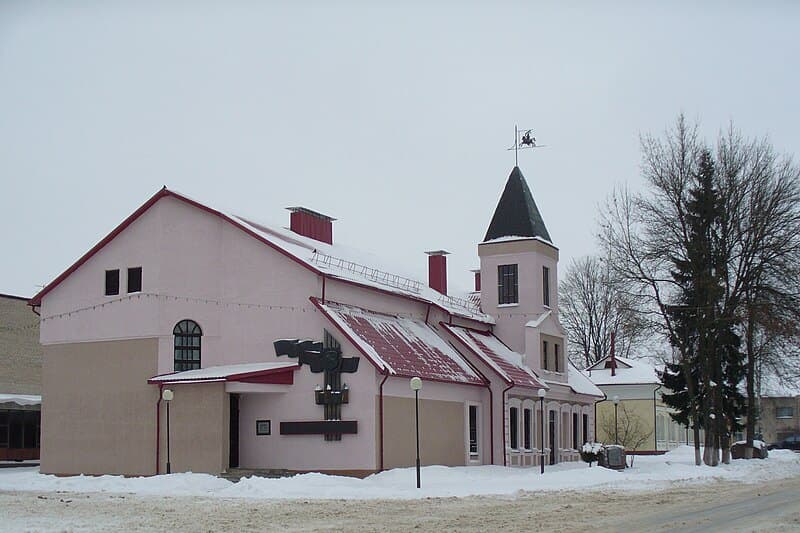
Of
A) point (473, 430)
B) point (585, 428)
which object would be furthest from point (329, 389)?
point (585, 428)

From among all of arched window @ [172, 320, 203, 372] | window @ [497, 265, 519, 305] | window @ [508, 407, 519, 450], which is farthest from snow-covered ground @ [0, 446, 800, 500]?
window @ [497, 265, 519, 305]

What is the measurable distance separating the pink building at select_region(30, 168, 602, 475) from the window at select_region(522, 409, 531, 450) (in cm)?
107

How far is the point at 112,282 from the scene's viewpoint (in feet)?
113

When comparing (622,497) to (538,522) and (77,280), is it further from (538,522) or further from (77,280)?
(77,280)

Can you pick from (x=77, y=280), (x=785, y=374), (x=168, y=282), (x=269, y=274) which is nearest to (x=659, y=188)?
(x=785, y=374)

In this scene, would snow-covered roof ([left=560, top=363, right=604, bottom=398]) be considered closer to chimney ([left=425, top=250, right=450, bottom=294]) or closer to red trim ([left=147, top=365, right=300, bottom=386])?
chimney ([left=425, top=250, right=450, bottom=294])

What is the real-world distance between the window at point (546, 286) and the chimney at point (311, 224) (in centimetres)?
943

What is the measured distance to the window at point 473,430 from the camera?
36.8 metres

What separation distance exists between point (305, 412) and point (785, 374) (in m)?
23.2

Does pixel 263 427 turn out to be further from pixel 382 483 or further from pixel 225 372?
pixel 382 483

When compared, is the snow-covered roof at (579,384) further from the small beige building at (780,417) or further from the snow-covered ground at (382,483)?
the small beige building at (780,417)

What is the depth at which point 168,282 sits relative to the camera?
3350 centimetres

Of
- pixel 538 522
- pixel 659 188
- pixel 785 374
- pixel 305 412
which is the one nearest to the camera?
pixel 538 522

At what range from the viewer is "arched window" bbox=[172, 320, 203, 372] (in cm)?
3303
